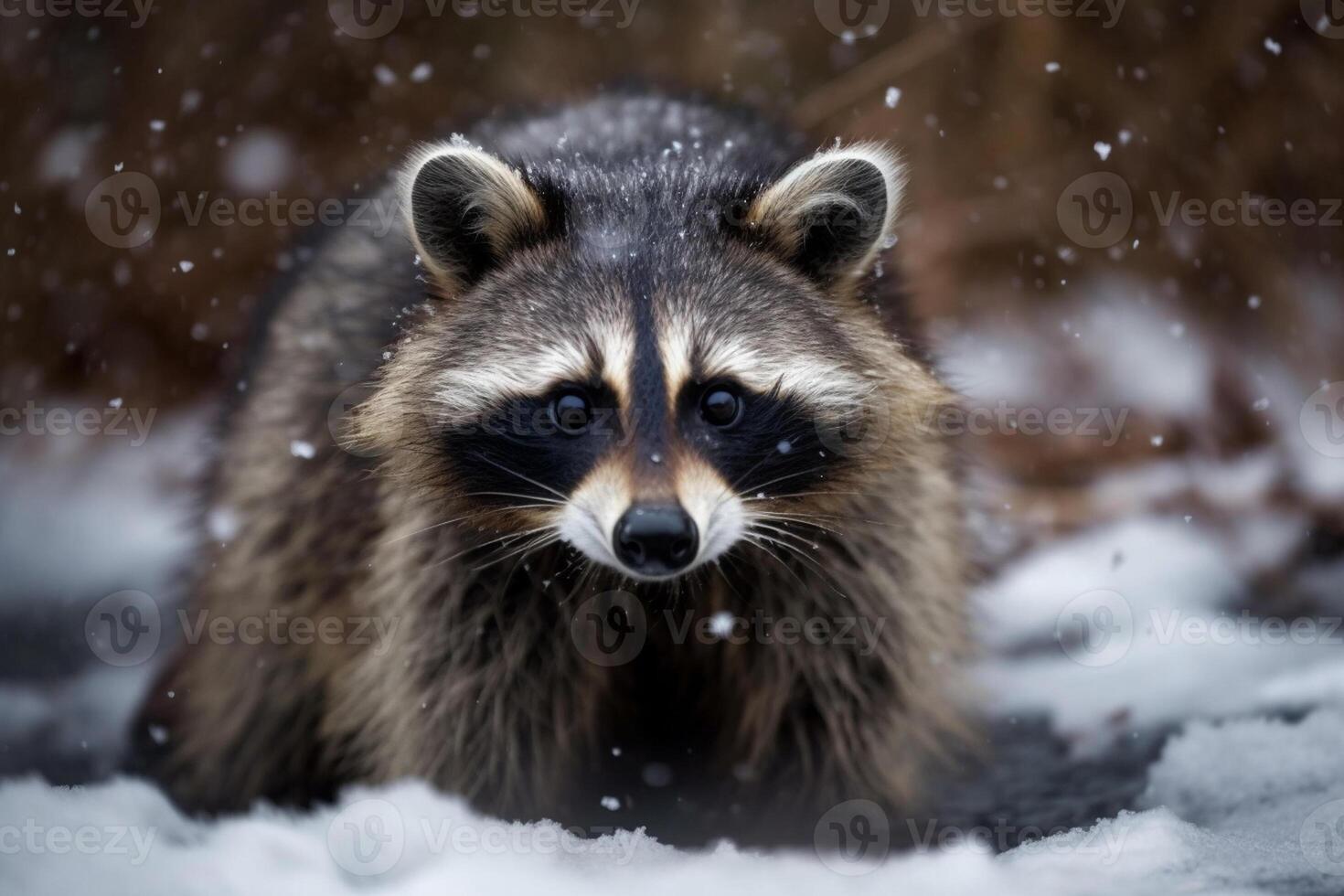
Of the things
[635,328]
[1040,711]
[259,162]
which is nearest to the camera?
[635,328]

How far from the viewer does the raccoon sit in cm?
282

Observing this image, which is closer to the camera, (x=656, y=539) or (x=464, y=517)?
(x=656, y=539)

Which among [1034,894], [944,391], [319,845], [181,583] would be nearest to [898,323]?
[944,391]

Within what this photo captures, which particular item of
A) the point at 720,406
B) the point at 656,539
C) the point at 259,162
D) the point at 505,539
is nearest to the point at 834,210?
the point at 720,406

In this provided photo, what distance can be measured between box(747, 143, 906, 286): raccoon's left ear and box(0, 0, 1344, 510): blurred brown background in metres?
2.44

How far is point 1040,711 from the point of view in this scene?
15.4 ft

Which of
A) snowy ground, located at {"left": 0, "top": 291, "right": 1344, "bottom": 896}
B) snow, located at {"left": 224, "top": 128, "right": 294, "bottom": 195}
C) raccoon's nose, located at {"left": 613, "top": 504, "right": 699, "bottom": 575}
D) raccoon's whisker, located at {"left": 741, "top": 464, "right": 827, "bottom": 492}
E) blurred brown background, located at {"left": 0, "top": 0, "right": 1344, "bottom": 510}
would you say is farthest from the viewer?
snow, located at {"left": 224, "top": 128, "right": 294, "bottom": 195}

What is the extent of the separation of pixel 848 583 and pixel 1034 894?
82 cm

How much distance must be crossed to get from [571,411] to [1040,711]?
8.41 feet

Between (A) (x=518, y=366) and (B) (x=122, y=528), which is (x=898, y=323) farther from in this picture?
(B) (x=122, y=528)

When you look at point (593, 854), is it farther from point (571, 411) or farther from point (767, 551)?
point (571, 411)

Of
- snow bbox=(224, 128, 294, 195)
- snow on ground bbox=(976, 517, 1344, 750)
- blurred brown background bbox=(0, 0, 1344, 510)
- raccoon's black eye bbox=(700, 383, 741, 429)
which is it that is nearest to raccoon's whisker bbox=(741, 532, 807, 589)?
raccoon's black eye bbox=(700, 383, 741, 429)

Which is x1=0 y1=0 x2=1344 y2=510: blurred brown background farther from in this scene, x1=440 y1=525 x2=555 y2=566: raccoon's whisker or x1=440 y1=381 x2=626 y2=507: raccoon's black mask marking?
x1=440 y1=381 x2=626 y2=507: raccoon's black mask marking

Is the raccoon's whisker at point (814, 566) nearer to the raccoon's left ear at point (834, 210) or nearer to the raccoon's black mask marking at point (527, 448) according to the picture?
the raccoon's black mask marking at point (527, 448)
